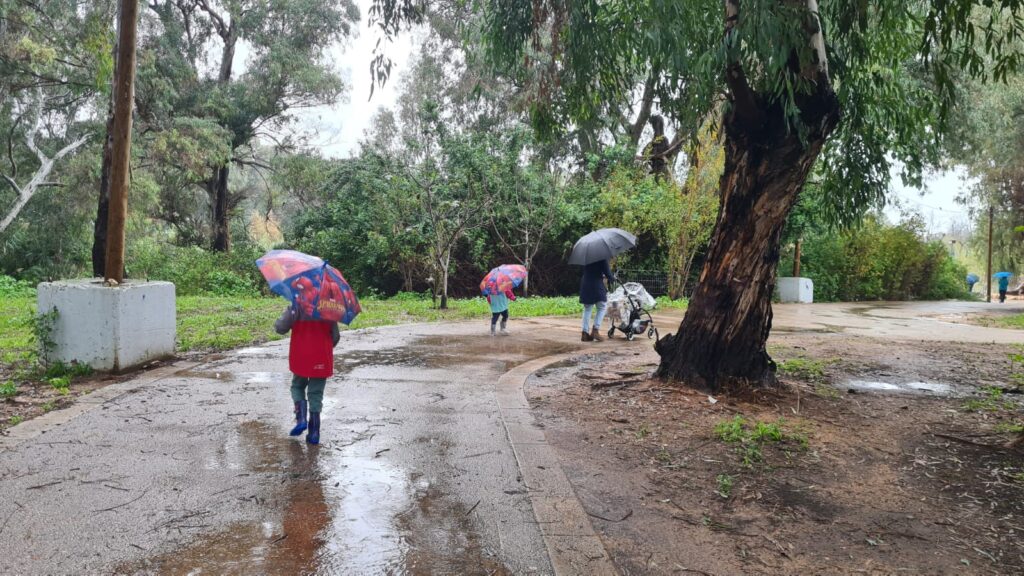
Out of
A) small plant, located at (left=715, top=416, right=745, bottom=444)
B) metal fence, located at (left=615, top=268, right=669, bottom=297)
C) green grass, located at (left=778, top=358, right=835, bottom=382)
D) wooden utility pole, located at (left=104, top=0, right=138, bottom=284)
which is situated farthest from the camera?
metal fence, located at (left=615, top=268, right=669, bottom=297)

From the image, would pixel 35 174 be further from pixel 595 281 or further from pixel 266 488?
pixel 266 488

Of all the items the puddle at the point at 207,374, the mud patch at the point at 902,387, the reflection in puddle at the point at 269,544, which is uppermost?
the puddle at the point at 207,374

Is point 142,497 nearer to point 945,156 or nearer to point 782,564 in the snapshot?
point 782,564

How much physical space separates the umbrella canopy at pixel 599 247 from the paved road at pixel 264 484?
3.31 metres

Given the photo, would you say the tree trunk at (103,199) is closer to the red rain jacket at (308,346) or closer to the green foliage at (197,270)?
the red rain jacket at (308,346)

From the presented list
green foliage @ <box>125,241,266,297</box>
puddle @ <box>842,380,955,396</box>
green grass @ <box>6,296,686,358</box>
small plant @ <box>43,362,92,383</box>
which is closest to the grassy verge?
green grass @ <box>6,296,686,358</box>

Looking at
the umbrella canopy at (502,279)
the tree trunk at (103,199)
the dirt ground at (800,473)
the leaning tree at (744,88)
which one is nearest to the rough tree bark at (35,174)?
the tree trunk at (103,199)

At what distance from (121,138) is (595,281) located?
6549mm

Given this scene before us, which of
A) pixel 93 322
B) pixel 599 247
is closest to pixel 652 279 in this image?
pixel 599 247

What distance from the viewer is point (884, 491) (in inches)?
166

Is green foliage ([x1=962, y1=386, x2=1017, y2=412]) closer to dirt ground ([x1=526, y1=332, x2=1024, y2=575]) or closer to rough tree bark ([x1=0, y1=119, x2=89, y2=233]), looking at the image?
dirt ground ([x1=526, y1=332, x2=1024, y2=575])

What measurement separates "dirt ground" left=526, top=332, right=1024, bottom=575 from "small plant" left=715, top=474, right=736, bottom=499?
13 millimetres

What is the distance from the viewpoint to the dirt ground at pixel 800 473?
132 inches

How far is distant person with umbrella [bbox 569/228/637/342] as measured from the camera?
389 inches
